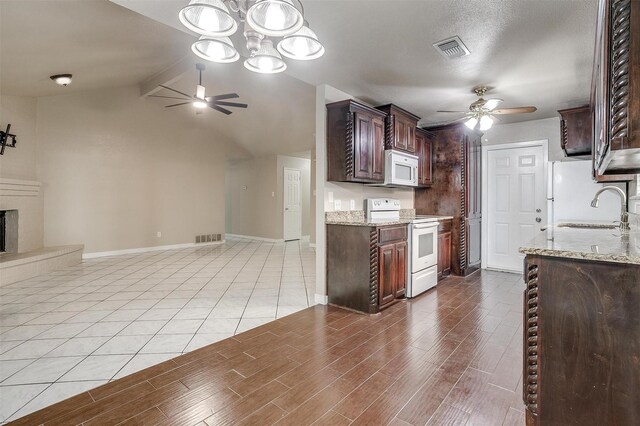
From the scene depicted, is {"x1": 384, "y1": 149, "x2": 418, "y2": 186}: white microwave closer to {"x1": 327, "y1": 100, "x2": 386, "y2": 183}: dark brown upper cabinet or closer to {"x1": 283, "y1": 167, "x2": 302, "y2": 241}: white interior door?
{"x1": 327, "y1": 100, "x2": 386, "y2": 183}: dark brown upper cabinet

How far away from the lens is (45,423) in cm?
159

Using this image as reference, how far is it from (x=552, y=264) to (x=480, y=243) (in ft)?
14.0

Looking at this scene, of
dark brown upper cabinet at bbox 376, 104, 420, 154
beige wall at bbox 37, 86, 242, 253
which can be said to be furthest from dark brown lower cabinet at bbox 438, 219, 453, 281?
beige wall at bbox 37, 86, 242, 253

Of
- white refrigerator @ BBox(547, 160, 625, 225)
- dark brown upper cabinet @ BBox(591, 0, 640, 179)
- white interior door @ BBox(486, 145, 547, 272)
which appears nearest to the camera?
dark brown upper cabinet @ BBox(591, 0, 640, 179)

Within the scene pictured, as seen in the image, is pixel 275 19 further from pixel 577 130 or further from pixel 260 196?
pixel 260 196

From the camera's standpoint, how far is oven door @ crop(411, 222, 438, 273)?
370 cm

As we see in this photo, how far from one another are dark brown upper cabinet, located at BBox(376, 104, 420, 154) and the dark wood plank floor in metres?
2.16

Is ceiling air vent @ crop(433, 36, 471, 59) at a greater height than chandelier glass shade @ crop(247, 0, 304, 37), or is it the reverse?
ceiling air vent @ crop(433, 36, 471, 59)

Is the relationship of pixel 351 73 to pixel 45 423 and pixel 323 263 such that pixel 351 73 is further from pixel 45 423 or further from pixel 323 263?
pixel 45 423

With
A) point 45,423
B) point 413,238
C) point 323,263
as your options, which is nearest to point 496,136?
point 413,238

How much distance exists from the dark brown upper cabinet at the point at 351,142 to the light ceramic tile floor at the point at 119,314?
5.18 feet

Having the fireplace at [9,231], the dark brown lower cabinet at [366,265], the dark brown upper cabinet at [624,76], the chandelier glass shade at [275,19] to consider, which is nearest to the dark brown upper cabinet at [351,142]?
the dark brown lower cabinet at [366,265]

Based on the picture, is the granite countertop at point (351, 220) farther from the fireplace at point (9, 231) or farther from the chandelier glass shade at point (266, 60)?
the fireplace at point (9, 231)

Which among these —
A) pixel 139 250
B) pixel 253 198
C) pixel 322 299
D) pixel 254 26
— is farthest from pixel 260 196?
pixel 254 26
